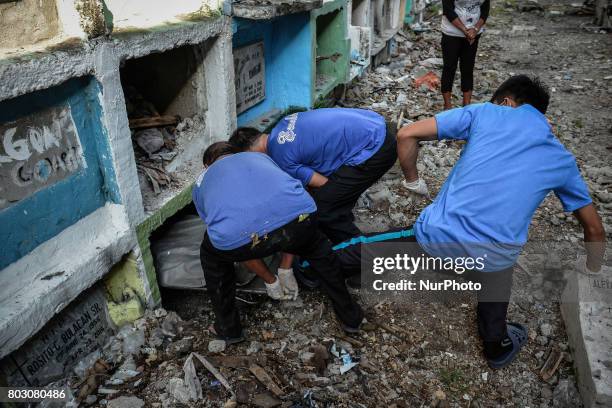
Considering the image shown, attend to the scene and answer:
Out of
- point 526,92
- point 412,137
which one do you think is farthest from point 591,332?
point 412,137

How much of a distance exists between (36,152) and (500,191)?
8.03 feet

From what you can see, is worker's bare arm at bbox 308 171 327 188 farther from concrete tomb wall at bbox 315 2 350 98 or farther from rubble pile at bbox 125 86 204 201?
concrete tomb wall at bbox 315 2 350 98

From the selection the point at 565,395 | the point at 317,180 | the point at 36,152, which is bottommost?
the point at 565,395

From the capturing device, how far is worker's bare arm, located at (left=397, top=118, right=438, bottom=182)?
9.33 feet

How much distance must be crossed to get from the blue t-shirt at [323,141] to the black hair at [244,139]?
0.50 ft

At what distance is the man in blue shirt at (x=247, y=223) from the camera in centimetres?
248

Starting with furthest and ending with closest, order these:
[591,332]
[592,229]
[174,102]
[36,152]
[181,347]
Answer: [174,102]
[181,347]
[591,332]
[592,229]
[36,152]

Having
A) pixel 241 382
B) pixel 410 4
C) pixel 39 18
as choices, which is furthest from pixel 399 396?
pixel 410 4

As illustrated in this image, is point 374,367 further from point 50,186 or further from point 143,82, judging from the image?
point 143,82

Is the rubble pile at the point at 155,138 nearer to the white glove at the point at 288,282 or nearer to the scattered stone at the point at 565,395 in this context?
the white glove at the point at 288,282

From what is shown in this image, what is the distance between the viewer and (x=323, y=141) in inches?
130

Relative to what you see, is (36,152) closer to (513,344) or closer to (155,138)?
(155,138)

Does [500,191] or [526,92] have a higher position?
[526,92]

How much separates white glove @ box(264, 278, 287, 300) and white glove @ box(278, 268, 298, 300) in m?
0.06
